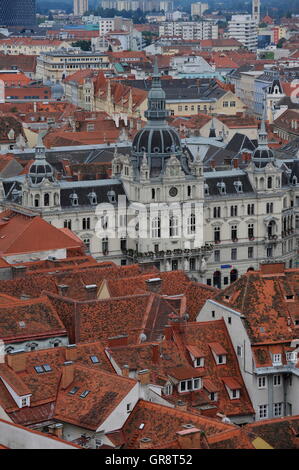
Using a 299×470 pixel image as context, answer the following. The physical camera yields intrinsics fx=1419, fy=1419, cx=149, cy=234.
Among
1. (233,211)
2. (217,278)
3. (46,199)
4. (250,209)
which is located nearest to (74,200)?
(46,199)

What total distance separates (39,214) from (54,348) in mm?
51998

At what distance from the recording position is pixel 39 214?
134 meters

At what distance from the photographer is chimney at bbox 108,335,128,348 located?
85.2 meters

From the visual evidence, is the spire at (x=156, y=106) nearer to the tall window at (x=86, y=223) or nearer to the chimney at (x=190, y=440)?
the tall window at (x=86, y=223)

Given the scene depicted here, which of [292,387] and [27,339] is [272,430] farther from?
[27,339]

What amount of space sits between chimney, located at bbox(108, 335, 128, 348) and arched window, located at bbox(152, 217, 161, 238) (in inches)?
2056

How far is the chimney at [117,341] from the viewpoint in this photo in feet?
280

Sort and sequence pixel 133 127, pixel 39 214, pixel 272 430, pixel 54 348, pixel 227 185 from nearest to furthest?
pixel 272 430 → pixel 54 348 → pixel 39 214 → pixel 227 185 → pixel 133 127

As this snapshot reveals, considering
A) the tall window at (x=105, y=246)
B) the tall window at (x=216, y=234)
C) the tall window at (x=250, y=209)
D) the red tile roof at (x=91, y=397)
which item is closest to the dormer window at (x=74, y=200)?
the tall window at (x=105, y=246)

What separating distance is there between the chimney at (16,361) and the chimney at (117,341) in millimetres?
6868

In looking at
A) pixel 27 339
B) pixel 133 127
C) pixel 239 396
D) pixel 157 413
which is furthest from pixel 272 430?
pixel 133 127

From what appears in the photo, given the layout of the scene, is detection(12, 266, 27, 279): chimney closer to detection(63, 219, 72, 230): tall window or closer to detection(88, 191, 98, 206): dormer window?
detection(63, 219, 72, 230): tall window

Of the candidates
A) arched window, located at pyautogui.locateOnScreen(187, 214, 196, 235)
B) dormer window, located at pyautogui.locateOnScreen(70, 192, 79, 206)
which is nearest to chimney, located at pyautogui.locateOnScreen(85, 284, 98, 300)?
dormer window, located at pyautogui.locateOnScreen(70, 192, 79, 206)

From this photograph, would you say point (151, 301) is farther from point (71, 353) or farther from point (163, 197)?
point (163, 197)
